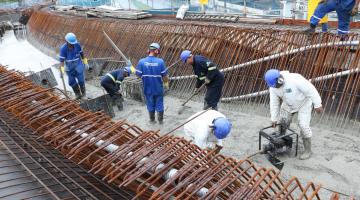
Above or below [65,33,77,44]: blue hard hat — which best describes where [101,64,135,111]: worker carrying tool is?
below

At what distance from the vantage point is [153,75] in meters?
7.12

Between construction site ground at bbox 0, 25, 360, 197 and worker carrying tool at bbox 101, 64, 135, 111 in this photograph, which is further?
worker carrying tool at bbox 101, 64, 135, 111

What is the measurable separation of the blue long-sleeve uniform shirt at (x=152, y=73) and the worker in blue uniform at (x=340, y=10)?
3643 millimetres

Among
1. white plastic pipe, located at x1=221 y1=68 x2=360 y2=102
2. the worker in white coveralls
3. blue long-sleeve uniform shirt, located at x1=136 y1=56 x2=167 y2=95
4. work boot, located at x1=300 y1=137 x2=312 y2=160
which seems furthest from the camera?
blue long-sleeve uniform shirt, located at x1=136 y1=56 x2=167 y2=95

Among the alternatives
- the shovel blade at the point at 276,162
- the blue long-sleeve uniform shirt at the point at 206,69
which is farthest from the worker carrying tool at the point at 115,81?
the shovel blade at the point at 276,162

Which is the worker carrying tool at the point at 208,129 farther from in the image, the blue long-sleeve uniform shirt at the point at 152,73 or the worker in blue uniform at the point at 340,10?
the worker in blue uniform at the point at 340,10

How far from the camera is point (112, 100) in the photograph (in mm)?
8617

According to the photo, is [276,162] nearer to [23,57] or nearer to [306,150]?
[306,150]

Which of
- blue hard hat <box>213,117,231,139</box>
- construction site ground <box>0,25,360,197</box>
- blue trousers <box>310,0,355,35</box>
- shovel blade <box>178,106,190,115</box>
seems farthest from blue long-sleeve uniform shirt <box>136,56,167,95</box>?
blue trousers <box>310,0,355,35</box>

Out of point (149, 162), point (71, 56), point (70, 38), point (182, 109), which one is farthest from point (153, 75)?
point (149, 162)

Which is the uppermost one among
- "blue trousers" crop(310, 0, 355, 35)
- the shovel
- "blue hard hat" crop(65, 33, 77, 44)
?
"blue trousers" crop(310, 0, 355, 35)

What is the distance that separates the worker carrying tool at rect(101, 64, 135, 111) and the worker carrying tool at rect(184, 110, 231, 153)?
353 centimetres

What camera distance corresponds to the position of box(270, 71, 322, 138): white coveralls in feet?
17.9

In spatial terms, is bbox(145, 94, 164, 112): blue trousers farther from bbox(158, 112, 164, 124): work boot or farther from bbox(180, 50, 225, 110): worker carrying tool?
bbox(180, 50, 225, 110): worker carrying tool
